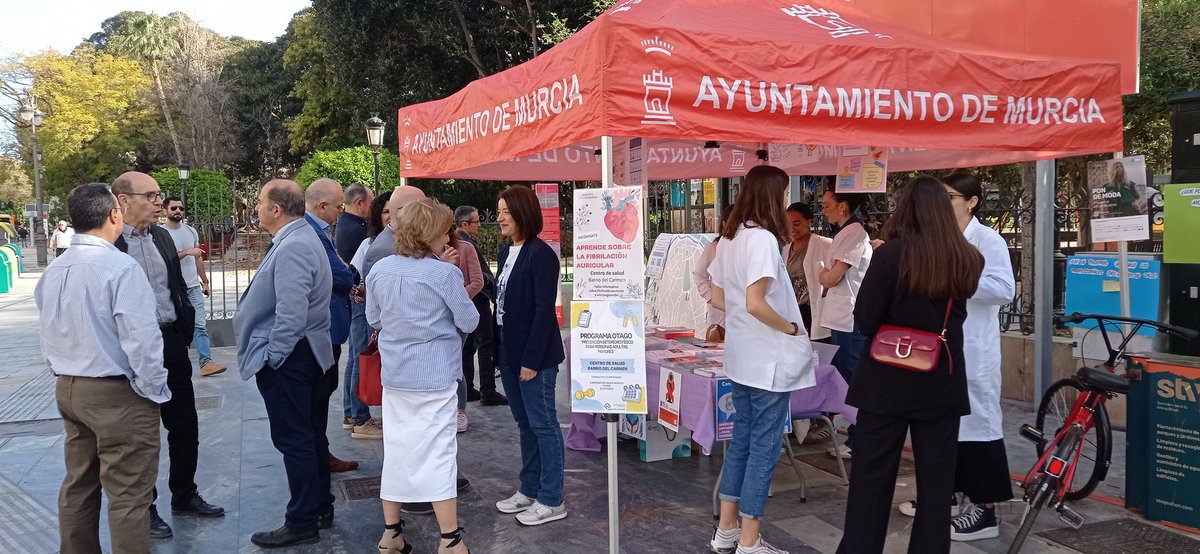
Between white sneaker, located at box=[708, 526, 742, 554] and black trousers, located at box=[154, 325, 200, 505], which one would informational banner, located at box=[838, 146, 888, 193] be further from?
black trousers, located at box=[154, 325, 200, 505]

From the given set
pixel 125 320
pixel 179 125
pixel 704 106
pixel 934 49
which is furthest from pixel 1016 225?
pixel 179 125

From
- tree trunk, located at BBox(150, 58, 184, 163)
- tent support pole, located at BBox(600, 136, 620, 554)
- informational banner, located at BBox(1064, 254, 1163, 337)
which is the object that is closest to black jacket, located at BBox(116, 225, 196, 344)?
tent support pole, located at BBox(600, 136, 620, 554)

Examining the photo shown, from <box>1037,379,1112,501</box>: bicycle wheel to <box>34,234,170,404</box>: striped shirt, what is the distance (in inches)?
165

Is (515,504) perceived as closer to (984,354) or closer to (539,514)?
(539,514)

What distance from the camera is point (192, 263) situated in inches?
311

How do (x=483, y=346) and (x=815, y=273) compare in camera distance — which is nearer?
(x=815, y=273)

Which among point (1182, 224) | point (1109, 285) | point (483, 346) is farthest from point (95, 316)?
point (1109, 285)

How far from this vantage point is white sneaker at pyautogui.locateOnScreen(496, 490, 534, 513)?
4.16 metres

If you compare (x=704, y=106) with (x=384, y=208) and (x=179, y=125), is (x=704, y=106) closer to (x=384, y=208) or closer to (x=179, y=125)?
(x=384, y=208)

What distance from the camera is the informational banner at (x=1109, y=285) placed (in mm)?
5230

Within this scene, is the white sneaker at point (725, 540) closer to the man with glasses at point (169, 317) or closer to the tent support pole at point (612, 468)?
the tent support pole at point (612, 468)

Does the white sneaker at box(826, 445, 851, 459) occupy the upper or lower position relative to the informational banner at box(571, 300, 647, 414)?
lower

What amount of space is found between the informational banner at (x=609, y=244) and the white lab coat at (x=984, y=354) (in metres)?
1.60

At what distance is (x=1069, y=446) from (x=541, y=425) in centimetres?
246
